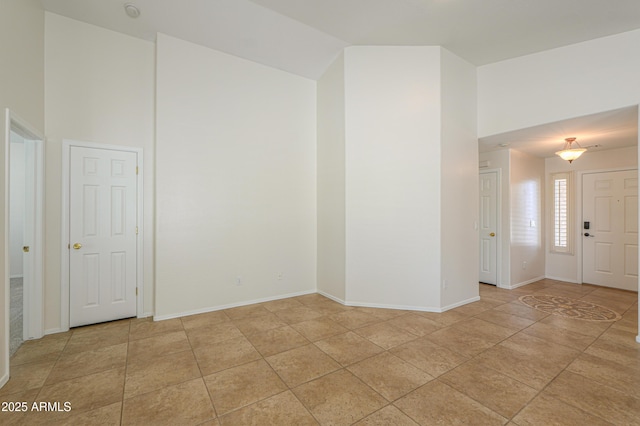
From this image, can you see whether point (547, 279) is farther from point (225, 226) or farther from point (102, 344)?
point (102, 344)

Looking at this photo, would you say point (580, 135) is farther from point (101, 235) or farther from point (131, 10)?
point (101, 235)

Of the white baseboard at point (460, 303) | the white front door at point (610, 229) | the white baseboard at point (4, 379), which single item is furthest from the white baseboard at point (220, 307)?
the white front door at point (610, 229)

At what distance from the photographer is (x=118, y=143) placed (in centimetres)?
345

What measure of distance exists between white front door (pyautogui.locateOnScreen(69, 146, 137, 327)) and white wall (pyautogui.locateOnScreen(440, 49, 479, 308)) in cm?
420

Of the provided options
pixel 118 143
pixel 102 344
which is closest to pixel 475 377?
pixel 102 344

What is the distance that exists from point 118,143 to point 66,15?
4.96 feet

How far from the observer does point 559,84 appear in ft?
11.7

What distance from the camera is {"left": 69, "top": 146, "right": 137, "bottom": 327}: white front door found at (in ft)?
10.6

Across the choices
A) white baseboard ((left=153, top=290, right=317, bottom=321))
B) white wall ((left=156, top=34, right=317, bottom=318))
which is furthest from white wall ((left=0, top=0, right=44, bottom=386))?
white baseboard ((left=153, top=290, right=317, bottom=321))

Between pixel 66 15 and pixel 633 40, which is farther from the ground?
pixel 66 15

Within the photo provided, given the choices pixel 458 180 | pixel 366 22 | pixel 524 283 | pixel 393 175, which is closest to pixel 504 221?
pixel 524 283

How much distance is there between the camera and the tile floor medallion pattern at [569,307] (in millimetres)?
3664

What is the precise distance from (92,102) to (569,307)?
7115 mm

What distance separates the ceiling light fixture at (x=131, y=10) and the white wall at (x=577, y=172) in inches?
302
